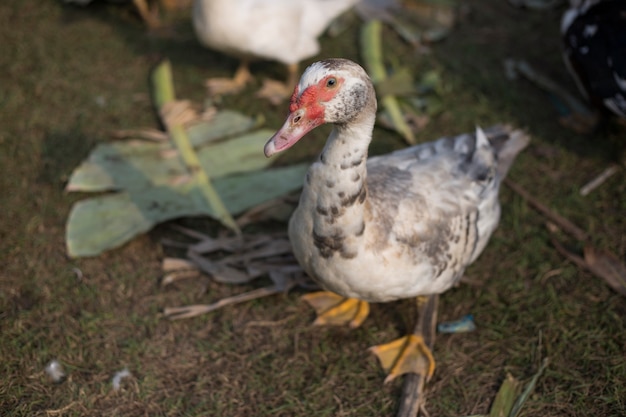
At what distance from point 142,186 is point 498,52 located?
11.4 feet

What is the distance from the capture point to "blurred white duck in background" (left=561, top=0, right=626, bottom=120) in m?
4.32

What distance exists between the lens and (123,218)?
13.3 ft

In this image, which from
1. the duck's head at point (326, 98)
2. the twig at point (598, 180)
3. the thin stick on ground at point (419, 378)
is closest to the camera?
the duck's head at point (326, 98)

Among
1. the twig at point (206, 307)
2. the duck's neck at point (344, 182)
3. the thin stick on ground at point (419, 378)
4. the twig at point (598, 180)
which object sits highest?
the duck's neck at point (344, 182)

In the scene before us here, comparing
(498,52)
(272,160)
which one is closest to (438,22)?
(498,52)

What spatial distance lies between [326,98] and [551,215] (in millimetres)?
2293

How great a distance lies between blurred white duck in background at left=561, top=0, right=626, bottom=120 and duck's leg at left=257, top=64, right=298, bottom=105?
6.98 ft

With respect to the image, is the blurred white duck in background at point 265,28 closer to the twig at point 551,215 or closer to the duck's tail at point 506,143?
the duck's tail at point 506,143

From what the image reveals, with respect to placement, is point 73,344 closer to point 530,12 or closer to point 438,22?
point 438,22

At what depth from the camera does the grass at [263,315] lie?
10.6 ft

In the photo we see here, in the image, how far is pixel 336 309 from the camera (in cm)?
366

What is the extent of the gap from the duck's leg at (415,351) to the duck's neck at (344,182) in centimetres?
78

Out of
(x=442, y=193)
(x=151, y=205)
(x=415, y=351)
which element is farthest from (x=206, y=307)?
(x=442, y=193)

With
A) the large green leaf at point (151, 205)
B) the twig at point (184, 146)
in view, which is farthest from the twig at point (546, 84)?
the twig at point (184, 146)
